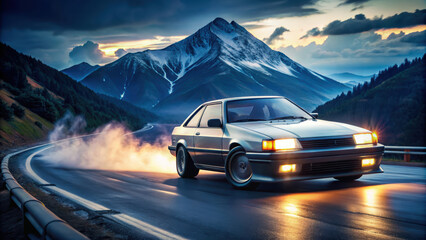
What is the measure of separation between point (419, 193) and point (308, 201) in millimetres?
1818

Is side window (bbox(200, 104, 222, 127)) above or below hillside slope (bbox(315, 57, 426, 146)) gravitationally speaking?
below

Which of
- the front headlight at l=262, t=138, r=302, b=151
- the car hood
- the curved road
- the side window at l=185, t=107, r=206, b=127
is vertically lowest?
the curved road

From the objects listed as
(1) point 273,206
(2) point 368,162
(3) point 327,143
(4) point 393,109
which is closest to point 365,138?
(2) point 368,162

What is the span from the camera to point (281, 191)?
24.4ft

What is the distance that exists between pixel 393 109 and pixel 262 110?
11379 centimetres

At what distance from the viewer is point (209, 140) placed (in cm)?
877

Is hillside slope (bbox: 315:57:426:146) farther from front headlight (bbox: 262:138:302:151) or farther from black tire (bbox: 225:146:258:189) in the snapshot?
front headlight (bbox: 262:138:302:151)

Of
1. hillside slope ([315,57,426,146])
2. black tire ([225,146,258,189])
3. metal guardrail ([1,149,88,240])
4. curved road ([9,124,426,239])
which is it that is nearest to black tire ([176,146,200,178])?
curved road ([9,124,426,239])

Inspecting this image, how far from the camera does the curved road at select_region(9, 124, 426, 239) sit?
468 centimetres

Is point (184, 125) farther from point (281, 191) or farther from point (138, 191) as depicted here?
point (281, 191)

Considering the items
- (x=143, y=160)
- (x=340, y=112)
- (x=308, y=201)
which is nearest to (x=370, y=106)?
(x=340, y=112)

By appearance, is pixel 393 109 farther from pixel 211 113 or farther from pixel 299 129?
pixel 299 129

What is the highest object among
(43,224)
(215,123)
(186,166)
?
(215,123)

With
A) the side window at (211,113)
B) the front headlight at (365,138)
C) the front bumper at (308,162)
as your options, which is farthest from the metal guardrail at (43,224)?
the front headlight at (365,138)
